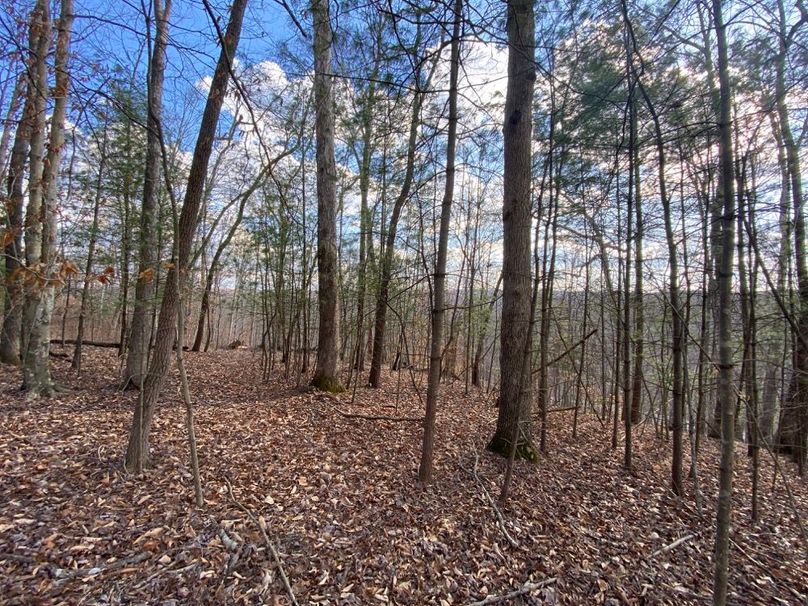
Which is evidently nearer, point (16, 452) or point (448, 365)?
point (16, 452)

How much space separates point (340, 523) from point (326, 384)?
334 cm

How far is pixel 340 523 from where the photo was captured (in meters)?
2.69

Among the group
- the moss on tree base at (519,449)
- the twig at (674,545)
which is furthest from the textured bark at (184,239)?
the twig at (674,545)

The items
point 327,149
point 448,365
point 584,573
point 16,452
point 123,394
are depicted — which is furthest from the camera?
point 448,365

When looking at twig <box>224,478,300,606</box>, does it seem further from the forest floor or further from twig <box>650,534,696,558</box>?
twig <box>650,534,696,558</box>

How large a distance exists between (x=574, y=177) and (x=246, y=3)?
3677 millimetres

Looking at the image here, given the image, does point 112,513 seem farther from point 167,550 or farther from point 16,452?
point 16,452

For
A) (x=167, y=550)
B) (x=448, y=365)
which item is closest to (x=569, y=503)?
(x=167, y=550)

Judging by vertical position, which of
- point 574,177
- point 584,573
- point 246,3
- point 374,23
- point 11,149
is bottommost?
point 584,573

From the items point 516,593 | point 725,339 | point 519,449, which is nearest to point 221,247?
point 519,449

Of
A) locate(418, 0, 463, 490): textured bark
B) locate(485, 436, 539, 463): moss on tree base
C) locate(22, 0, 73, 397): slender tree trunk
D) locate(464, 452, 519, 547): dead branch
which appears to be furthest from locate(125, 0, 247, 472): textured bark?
locate(485, 436, 539, 463): moss on tree base

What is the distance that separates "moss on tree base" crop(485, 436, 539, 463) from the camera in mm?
3938

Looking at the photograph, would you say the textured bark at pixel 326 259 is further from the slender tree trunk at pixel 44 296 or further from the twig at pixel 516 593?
the twig at pixel 516 593

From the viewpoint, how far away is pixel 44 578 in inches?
76.5
